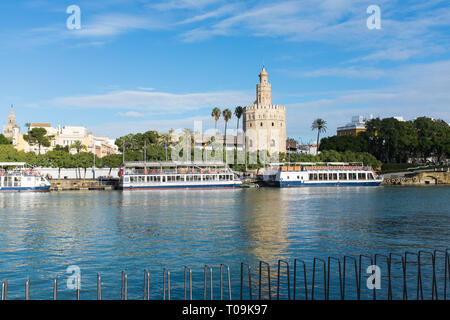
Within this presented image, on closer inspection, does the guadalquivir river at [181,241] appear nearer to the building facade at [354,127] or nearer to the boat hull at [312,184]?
the boat hull at [312,184]

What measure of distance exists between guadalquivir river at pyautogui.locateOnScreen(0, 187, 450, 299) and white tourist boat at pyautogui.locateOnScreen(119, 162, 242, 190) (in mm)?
44682

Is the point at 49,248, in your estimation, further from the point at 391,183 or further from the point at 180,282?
the point at 391,183

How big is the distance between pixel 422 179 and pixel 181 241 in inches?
3990

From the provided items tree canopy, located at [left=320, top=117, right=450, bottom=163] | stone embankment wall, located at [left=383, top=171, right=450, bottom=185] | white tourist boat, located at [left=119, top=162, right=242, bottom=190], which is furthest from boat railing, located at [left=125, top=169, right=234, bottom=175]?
tree canopy, located at [left=320, top=117, right=450, bottom=163]

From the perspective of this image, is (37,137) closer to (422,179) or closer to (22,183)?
(22,183)

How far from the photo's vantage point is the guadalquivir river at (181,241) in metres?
20.2

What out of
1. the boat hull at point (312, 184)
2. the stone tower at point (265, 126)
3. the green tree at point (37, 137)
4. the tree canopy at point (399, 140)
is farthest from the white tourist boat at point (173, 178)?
the tree canopy at point (399, 140)

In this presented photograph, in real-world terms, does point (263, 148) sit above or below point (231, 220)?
above

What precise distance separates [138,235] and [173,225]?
17.8 ft

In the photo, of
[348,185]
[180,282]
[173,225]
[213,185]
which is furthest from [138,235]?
[348,185]

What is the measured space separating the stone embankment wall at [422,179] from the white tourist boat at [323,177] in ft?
30.4

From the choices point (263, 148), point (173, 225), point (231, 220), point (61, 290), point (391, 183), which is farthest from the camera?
point (263, 148)

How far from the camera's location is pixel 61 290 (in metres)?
18.7

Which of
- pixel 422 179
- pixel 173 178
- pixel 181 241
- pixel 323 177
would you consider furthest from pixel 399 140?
pixel 181 241
